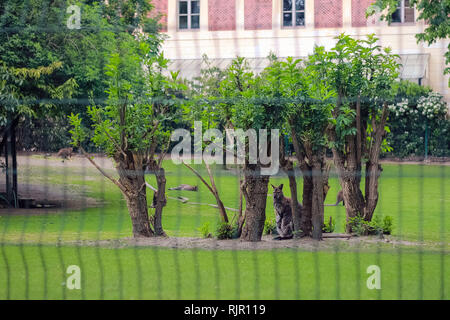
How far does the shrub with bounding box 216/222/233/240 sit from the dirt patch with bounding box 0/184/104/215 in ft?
15.7

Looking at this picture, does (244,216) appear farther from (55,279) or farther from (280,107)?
(55,279)

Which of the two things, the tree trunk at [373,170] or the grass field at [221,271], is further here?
the tree trunk at [373,170]

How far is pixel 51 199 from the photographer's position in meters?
12.4

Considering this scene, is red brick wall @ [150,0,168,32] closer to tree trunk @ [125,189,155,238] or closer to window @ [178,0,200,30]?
window @ [178,0,200,30]

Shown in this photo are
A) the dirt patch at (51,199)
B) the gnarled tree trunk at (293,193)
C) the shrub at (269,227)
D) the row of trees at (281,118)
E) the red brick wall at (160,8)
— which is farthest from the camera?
the red brick wall at (160,8)

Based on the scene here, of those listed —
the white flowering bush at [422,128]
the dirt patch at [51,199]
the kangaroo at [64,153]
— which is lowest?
the dirt patch at [51,199]

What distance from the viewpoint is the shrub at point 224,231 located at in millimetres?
6781

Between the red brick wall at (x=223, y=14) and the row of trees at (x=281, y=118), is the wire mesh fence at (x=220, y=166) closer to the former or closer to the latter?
the row of trees at (x=281, y=118)

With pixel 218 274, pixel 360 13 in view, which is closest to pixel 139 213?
pixel 218 274

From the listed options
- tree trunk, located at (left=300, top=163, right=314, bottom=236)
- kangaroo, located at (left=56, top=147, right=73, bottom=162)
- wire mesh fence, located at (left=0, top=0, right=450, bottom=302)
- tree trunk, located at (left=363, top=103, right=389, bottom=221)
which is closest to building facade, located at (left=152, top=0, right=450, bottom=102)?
kangaroo, located at (left=56, top=147, right=73, bottom=162)

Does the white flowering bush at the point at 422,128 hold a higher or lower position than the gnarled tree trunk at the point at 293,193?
higher

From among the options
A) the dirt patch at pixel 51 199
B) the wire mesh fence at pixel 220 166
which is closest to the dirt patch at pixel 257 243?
the wire mesh fence at pixel 220 166

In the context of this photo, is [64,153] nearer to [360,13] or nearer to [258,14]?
[258,14]

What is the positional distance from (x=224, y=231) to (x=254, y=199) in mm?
582
